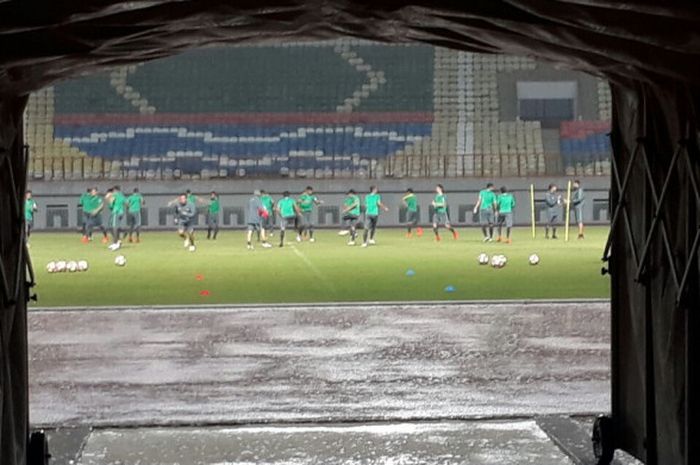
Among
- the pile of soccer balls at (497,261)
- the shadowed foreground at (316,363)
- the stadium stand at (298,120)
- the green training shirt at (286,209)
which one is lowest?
the shadowed foreground at (316,363)

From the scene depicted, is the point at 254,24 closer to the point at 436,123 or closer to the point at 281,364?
the point at 281,364

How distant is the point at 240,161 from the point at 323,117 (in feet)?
13.7

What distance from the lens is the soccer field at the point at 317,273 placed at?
1827 cm

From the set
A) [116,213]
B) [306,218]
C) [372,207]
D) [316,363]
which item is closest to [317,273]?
[372,207]

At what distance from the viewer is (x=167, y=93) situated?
162ft

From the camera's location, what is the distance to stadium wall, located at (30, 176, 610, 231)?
42719 mm

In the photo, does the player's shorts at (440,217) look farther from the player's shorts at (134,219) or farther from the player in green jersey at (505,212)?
the player's shorts at (134,219)

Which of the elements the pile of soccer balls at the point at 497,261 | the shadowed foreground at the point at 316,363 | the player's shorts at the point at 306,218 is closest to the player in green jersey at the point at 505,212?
the player's shorts at the point at 306,218

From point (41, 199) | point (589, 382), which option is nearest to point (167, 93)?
point (41, 199)

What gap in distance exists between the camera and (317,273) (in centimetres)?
2234

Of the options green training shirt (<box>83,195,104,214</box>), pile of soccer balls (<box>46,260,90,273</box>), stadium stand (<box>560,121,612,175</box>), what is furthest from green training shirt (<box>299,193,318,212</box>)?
stadium stand (<box>560,121,612,175</box>)

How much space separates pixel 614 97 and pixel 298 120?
133 feet

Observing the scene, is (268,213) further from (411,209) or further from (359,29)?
(359,29)

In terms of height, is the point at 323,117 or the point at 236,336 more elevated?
the point at 323,117
